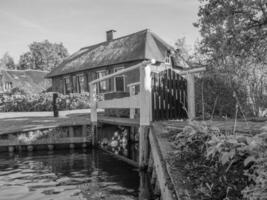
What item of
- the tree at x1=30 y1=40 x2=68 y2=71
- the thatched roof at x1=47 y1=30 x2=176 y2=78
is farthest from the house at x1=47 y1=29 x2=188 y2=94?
the tree at x1=30 y1=40 x2=68 y2=71

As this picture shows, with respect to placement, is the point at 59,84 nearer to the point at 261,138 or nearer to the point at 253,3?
the point at 253,3

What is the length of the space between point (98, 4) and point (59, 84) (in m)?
16.5

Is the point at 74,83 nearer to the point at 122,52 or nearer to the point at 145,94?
the point at 122,52

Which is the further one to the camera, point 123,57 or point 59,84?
point 59,84

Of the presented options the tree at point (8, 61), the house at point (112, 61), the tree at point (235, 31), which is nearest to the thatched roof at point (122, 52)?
the house at point (112, 61)

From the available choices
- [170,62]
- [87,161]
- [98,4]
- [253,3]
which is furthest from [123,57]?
[87,161]

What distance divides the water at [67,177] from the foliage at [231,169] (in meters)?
2.13

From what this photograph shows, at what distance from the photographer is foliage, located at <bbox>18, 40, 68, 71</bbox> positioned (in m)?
67.1

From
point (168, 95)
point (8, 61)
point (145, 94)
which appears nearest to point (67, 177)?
point (145, 94)

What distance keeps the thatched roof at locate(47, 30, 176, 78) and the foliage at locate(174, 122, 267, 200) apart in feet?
59.0

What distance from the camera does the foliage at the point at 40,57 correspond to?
220ft

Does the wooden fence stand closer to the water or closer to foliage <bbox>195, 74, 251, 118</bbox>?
foliage <bbox>195, 74, 251, 118</bbox>

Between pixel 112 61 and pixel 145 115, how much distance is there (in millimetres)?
17280

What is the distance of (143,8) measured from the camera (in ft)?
56.4
